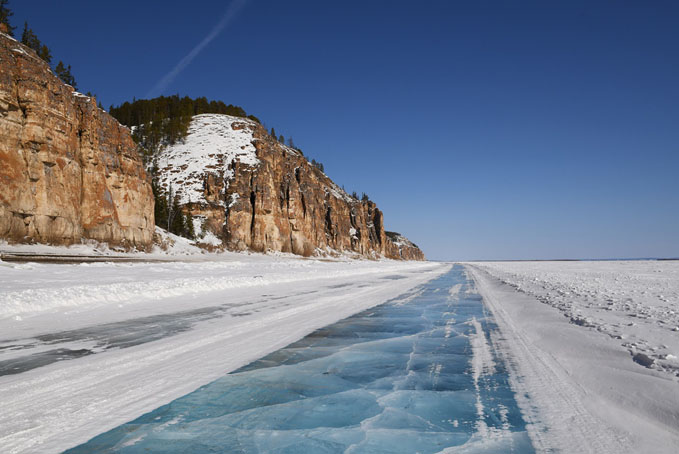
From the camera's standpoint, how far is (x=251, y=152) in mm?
71250

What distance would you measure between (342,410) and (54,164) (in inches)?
1440

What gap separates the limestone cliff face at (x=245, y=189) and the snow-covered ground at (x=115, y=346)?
154ft

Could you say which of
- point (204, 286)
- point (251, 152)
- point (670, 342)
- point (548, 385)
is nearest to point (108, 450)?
point (548, 385)

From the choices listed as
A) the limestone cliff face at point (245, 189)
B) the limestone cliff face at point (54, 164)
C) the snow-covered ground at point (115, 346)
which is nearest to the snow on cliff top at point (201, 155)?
the limestone cliff face at point (245, 189)

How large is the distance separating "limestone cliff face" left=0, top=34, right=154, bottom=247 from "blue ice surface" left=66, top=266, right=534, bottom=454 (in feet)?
101

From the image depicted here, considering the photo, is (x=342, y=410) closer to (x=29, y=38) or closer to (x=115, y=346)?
(x=115, y=346)

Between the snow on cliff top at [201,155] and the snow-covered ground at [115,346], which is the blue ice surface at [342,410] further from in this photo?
the snow on cliff top at [201,155]

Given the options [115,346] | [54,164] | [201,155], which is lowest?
[115,346]

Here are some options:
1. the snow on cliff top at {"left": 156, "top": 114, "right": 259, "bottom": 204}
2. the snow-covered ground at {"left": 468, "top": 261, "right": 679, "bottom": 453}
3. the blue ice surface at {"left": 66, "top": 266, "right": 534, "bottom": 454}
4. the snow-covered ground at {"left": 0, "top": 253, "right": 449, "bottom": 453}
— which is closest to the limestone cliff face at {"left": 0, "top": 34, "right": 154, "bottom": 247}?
the snow-covered ground at {"left": 0, "top": 253, "right": 449, "bottom": 453}

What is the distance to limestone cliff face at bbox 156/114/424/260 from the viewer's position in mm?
59250

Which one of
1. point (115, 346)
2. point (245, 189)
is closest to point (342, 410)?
point (115, 346)

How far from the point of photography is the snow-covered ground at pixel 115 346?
3.21 m

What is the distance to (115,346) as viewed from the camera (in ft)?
18.7

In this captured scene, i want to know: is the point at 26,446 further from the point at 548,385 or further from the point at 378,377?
the point at 548,385
